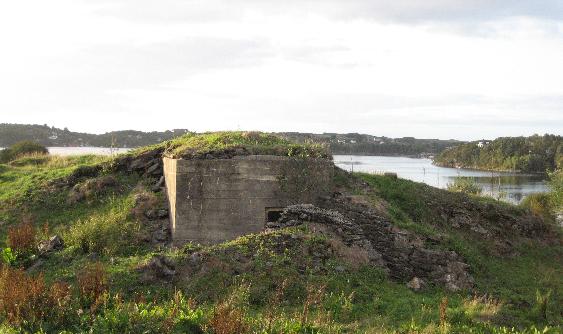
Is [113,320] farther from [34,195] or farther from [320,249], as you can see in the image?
[34,195]

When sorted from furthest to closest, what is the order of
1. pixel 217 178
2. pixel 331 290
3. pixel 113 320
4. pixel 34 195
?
1. pixel 34 195
2. pixel 217 178
3. pixel 331 290
4. pixel 113 320

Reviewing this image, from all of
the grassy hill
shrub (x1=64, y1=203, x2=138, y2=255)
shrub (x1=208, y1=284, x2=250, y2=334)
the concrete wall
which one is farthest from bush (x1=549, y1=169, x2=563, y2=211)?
shrub (x1=208, y1=284, x2=250, y2=334)

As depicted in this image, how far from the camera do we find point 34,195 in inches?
596

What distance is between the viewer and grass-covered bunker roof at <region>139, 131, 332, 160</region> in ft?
42.2

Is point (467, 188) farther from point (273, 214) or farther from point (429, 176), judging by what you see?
point (429, 176)

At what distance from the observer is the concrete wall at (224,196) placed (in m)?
12.3

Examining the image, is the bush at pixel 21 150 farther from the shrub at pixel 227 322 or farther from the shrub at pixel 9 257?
the shrub at pixel 227 322

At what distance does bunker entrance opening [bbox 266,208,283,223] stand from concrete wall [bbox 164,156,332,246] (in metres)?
0.10

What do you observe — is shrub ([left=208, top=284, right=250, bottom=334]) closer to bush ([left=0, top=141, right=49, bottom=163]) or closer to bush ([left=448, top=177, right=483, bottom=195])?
bush ([left=448, top=177, right=483, bottom=195])

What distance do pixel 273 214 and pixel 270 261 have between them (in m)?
2.90

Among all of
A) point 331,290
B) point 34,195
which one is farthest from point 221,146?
point 34,195

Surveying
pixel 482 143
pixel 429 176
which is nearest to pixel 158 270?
pixel 429 176

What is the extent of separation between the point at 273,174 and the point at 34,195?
302 inches

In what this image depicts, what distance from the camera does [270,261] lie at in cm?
990
